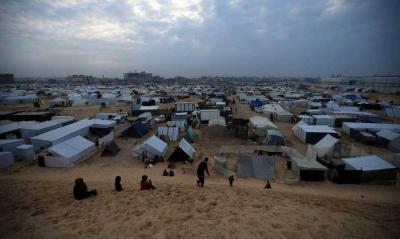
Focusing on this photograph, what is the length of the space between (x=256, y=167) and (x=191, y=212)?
280 inches

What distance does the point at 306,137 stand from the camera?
21.2 meters

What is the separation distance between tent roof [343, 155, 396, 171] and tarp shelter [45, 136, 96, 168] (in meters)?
17.3

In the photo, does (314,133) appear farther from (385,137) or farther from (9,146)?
(9,146)

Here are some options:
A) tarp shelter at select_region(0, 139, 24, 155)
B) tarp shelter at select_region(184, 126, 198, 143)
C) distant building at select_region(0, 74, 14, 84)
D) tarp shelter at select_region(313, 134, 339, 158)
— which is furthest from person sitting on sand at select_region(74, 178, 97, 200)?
distant building at select_region(0, 74, 14, 84)

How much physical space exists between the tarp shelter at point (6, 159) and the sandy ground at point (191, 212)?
12.9 feet

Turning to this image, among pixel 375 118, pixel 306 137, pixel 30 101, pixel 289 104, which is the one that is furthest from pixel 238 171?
pixel 30 101

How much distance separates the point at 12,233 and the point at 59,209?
1656 mm

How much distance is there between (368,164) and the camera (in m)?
13.3

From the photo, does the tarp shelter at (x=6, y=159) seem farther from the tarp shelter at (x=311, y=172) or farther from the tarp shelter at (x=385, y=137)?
the tarp shelter at (x=385, y=137)

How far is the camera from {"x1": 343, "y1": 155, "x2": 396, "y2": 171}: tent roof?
1291 centimetres

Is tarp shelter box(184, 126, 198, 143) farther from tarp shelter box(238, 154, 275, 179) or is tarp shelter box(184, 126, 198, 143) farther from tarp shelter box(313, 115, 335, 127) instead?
tarp shelter box(313, 115, 335, 127)

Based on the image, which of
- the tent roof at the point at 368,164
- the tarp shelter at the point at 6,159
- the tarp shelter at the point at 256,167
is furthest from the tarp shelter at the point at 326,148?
the tarp shelter at the point at 6,159

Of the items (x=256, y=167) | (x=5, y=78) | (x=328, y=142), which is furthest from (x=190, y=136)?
(x=5, y=78)

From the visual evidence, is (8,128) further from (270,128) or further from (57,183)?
(270,128)
